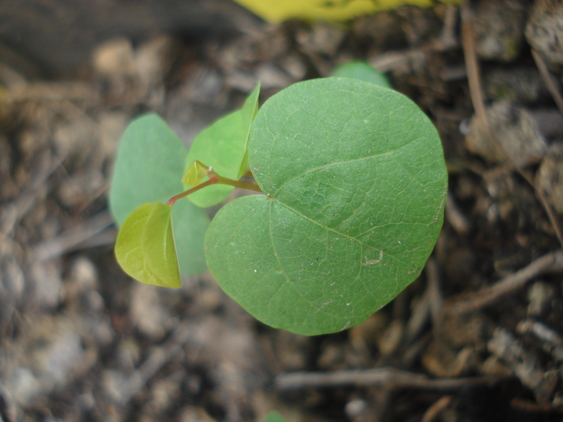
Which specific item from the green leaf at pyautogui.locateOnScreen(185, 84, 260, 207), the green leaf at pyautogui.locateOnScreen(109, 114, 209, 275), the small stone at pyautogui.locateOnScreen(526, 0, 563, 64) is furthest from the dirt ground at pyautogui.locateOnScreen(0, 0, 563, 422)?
the green leaf at pyautogui.locateOnScreen(185, 84, 260, 207)

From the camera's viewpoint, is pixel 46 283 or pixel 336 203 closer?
pixel 336 203

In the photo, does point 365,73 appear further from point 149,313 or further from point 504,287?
point 149,313

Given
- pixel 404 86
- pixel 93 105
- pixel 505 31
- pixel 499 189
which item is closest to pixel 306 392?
pixel 499 189

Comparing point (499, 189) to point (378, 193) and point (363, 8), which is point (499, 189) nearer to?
point (378, 193)

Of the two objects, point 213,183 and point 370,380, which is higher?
point 213,183

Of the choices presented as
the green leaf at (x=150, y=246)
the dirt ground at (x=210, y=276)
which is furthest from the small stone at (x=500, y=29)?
the green leaf at (x=150, y=246)

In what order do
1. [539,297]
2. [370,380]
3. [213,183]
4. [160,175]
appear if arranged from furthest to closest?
1. [370,380]
2. [160,175]
3. [539,297]
4. [213,183]

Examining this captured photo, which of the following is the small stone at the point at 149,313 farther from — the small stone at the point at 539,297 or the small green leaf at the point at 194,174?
the small stone at the point at 539,297

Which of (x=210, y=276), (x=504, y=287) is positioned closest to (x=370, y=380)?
(x=504, y=287)

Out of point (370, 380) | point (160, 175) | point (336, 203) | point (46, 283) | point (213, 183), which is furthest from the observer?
point (46, 283)
